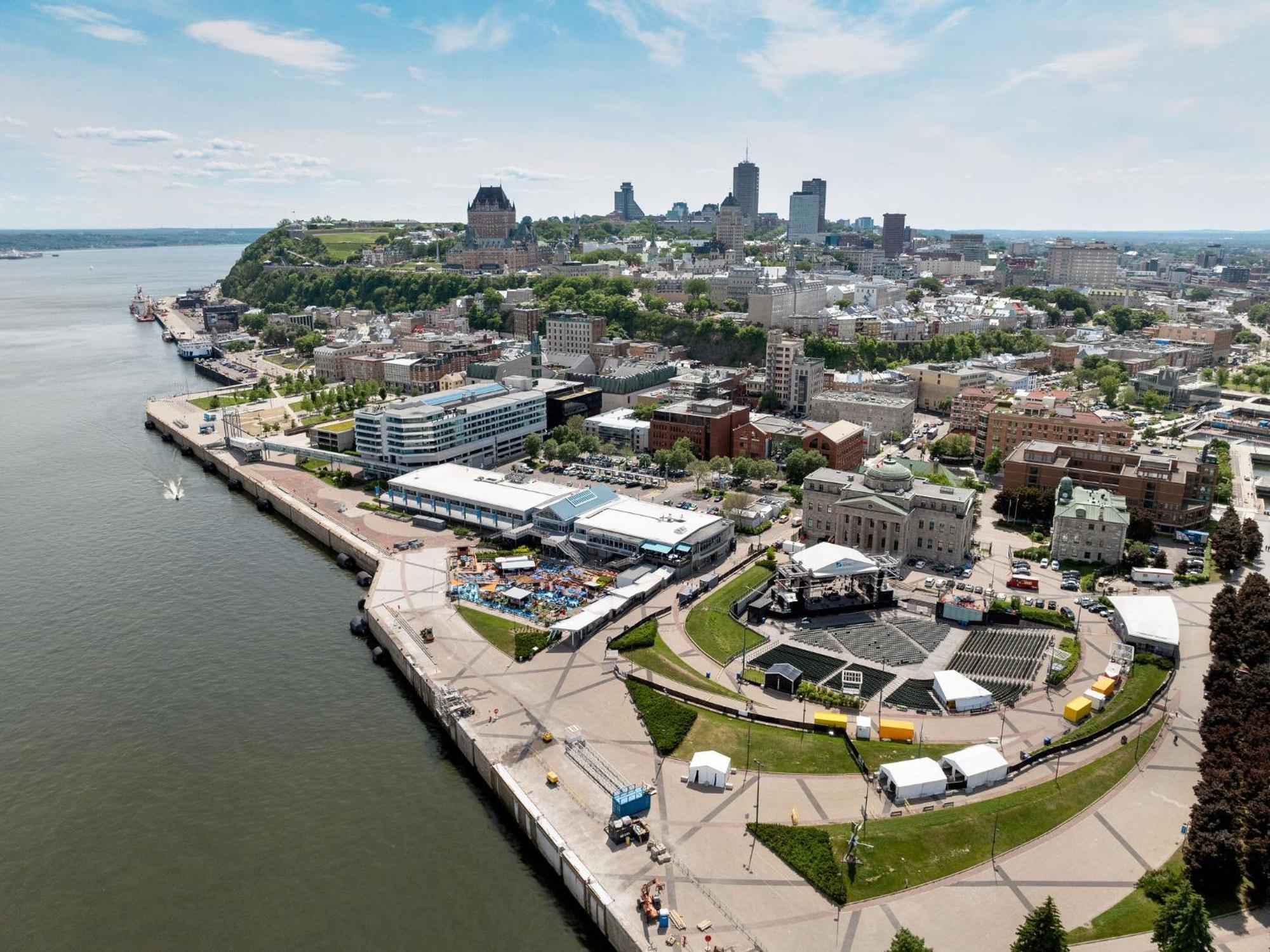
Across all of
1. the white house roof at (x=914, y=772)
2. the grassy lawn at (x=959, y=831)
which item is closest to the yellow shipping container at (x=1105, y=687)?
the grassy lawn at (x=959, y=831)

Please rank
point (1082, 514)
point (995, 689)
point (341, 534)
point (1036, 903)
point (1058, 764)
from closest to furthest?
point (1036, 903)
point (1058, 764)
point (995, 689)
point (1082, 514)
point (341, 534)

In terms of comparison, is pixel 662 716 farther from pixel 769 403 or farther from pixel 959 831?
pixel 769 403

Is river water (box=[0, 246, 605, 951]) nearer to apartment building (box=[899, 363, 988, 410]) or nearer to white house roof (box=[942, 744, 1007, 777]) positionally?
white house roof (box=[942, 744, 1007, 777])

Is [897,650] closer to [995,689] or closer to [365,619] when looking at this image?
[995,689]

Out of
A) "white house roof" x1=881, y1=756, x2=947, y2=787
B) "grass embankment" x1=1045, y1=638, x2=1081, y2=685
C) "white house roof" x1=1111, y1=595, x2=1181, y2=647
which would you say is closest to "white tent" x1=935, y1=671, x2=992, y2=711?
"grass embankment" x1=1045, y1=638, x2=1081, y2=685

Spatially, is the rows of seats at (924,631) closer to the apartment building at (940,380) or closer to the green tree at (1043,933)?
Answer: the green tree at (1043,933)

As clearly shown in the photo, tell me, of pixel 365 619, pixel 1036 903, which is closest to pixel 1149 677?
pixel 1036 903
